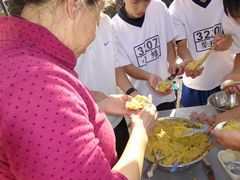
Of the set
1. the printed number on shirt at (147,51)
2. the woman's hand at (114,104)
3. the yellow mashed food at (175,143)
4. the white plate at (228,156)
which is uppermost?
the woman's hand at (114,104)

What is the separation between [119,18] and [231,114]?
40.2 inches

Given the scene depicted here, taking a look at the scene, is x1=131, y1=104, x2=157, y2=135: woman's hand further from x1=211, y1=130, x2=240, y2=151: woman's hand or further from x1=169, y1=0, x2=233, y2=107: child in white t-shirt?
x1=169, y1=0, x2=233, y2=107: child in white t-shirt

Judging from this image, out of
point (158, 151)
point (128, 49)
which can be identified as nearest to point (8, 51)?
point (158, 151)

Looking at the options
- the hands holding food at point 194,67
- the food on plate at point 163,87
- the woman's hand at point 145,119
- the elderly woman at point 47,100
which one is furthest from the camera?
the hands holding food at point 194,67

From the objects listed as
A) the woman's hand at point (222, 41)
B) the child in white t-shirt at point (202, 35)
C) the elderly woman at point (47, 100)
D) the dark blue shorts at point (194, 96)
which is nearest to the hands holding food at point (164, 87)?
the child in white t-shirt at point (202, 35)

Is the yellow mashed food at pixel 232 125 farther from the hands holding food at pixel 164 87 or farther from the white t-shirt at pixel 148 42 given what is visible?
the white t-shirt at pixel 148 42

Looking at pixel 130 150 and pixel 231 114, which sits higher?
pixel 130 150

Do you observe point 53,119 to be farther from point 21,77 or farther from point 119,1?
point 119,1

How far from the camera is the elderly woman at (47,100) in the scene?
0.60m

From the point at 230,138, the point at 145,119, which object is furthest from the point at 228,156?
the point at 145,119

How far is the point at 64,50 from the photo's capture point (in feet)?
2.55

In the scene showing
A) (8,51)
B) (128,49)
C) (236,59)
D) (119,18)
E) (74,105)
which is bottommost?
(236,59)

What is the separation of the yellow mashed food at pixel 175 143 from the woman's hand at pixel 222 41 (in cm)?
84

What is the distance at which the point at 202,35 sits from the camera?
2.24m
